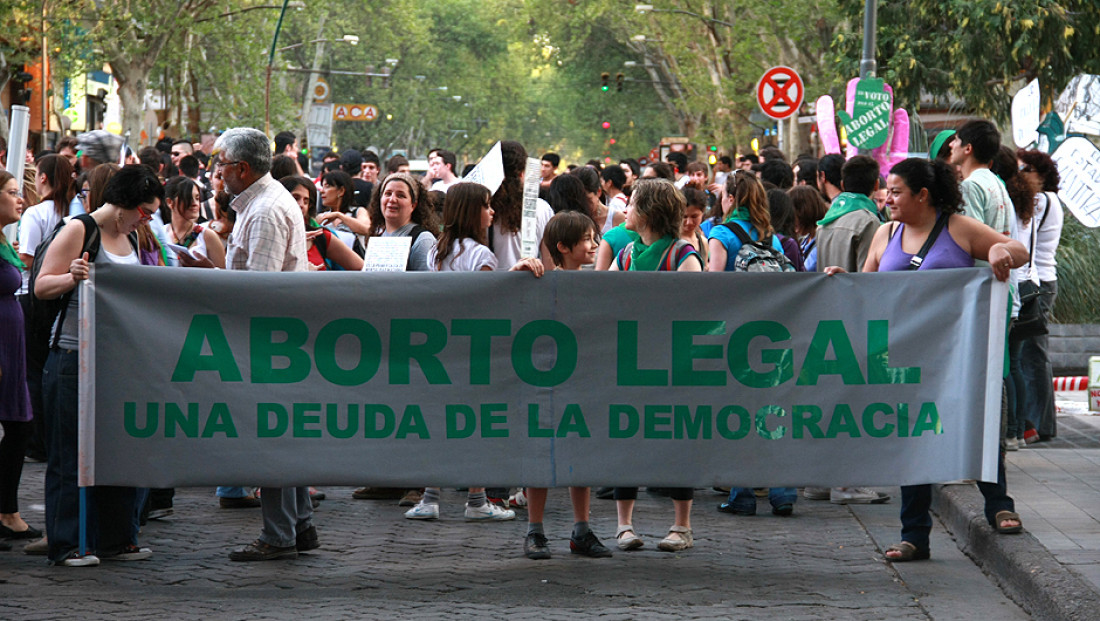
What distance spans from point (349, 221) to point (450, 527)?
2911mm

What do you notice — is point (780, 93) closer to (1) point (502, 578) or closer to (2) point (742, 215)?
(2) point (742, 215)

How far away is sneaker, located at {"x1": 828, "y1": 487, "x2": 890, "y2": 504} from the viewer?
31.3ft

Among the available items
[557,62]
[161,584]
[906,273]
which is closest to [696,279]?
[906,273]

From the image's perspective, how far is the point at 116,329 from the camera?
23.0 feet

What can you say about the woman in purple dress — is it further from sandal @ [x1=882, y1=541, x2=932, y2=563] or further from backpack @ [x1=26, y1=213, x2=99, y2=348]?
sandal @ [x1=882, y1=541, x2=932, y2=563]

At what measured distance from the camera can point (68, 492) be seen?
7.30 m

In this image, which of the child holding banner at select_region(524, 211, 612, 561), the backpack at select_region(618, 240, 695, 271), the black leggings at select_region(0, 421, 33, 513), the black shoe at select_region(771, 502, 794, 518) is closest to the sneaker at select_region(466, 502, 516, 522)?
the child holding banner at select_region(524, 211, 612, 561)

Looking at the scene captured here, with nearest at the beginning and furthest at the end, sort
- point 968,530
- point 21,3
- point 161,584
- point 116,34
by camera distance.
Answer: point 161,584, point 968,530, point 21,3, point 116,34

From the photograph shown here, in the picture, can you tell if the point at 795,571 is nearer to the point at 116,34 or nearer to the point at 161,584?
the point at 161,584

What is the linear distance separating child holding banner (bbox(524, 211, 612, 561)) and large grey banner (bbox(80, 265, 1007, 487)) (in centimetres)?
49

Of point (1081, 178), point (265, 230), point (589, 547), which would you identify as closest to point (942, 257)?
point (589, 547)

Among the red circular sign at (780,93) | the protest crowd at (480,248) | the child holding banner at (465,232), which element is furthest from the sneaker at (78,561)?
the red circular sign at (780,93)

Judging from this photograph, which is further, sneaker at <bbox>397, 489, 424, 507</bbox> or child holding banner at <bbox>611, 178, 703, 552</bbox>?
sneaker at <bbox>397, 489, 424, 507</bbox>

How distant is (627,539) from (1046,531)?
2108mm
